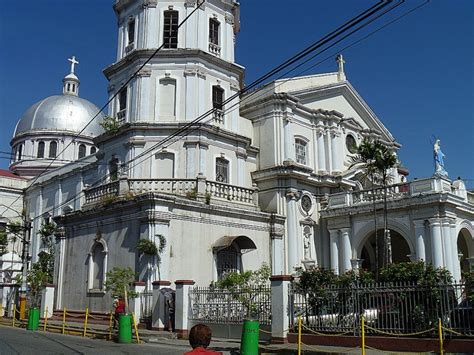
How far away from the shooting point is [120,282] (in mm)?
20516

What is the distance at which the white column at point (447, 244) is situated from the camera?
23875mm

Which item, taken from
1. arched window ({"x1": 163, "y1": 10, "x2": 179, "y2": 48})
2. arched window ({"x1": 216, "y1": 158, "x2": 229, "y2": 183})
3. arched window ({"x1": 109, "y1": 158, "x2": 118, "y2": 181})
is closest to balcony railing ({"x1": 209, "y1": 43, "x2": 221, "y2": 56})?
arched window ({"x1": 163, "y1": 10, "x2": 179, "y2": 48})

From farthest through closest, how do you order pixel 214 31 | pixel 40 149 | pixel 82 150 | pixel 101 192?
1. pixel 40 149
2. pixel 82 150
3. pixel 214 31
4. pixel 101 192

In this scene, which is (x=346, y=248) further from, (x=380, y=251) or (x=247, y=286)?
(x=247, y=286)

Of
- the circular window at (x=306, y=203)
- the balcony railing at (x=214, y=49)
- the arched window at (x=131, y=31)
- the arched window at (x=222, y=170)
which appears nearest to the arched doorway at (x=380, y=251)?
the circular window at (x=306, y=203)

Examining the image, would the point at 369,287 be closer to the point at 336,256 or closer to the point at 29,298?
the point at 336,256

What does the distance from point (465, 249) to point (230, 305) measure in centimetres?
1629

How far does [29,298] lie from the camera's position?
28.1 metres

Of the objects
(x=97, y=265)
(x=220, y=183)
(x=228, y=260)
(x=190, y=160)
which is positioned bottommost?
(x=97, y=265)

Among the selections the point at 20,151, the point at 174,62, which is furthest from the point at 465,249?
the point at 20,151

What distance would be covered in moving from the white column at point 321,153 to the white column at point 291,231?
3685 millimetres

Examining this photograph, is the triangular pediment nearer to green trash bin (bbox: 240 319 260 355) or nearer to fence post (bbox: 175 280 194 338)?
fence post (bbox: 175 280 194 338)

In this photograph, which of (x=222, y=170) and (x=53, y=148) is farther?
(x=53, y=148)

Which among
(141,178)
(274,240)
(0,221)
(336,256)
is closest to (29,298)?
(141,178)
